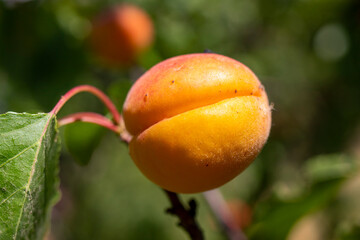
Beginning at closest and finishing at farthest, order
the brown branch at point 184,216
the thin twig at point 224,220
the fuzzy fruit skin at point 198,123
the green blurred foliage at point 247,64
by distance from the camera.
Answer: the fuzzy fruit skin at point 198,123, the brown branch at point 184,216, the thin twig at point 224,220, the green blurred foliage at point 247,64

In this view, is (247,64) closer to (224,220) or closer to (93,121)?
(224,220)

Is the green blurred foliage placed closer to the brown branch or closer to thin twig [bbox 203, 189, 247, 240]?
thin twig [bbox 203, 189, 247, 240]

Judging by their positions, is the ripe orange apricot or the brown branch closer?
the brown branch

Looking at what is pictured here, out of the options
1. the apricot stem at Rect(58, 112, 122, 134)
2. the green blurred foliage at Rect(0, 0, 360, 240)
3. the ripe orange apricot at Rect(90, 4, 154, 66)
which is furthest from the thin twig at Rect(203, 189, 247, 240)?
the ripe orange apricot at Rect(90, 4, 154, 66)

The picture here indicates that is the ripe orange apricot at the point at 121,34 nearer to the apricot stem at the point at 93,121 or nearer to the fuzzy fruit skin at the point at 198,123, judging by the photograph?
the apricot stem at the point at 93,121

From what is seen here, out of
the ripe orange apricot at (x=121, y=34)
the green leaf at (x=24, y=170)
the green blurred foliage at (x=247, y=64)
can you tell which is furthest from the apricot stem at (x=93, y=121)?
the ripe orange apricot at (x=121, y=34)

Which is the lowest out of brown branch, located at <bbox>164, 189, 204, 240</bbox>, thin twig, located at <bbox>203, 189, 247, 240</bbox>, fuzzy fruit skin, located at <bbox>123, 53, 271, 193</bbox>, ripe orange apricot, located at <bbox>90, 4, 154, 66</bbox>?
thin twig, located at <bbox>203, 189, 247, 240</bbox>

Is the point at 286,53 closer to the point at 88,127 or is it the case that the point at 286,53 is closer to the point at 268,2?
the point at 268,2
